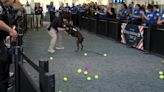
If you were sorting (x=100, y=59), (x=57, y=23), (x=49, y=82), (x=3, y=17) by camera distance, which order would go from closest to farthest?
(x=49, y=82), (x=3, y=17), (x=100, y=59), (x=57, y=23)

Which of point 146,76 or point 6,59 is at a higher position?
point 6,59

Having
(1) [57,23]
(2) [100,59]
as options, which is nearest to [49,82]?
(2) [100,59]

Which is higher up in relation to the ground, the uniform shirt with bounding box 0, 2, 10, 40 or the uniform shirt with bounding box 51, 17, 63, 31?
the uniform shirt with bounding box 0, 2, 10, 40

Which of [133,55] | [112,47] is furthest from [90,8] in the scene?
[133,55]

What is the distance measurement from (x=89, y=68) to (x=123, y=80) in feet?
5.28

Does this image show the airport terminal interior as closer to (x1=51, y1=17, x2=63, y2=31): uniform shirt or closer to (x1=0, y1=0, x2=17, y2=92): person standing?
(x1=51, y1=17, x2=63, y2=31): uniform shirt

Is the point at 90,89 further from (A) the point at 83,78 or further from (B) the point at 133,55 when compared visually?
(B) the point at 133,55

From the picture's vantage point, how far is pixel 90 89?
6832 millimetres

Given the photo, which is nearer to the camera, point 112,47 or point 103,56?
point 103,56

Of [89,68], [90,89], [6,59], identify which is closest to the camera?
[6,59]

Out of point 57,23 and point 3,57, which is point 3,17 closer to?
point 3,57

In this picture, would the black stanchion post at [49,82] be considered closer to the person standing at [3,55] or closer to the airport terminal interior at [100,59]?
the airport terminal interior at [100,59]

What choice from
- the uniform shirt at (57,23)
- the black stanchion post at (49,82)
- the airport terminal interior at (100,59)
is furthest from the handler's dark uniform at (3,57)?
the uniform shirt at (57,23)

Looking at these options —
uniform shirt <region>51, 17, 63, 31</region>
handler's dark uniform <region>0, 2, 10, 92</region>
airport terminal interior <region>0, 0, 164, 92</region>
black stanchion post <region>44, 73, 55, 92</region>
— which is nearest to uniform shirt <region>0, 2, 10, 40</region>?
handler's dark uniform <region>0, 2, 10, 92</region>
